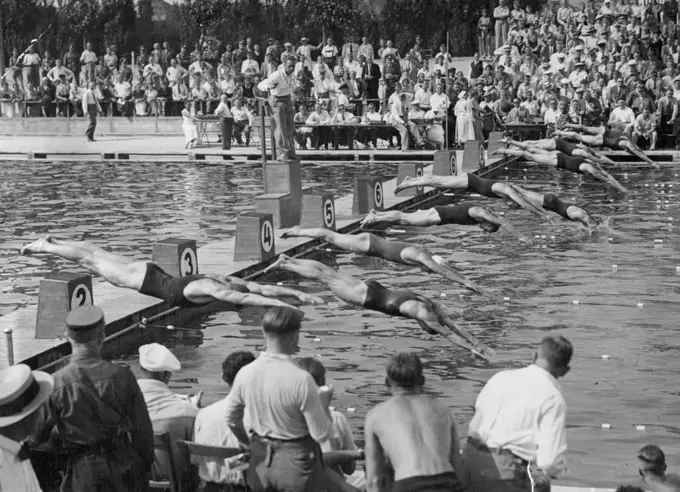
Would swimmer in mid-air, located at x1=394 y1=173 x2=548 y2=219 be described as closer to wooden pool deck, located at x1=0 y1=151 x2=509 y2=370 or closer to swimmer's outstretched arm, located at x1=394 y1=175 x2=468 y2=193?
swimmer's outstretched arm, located at x1=394 y1=175 x2=468 y2=193

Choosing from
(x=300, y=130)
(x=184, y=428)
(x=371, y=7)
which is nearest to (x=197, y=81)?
(x=300, y=130)

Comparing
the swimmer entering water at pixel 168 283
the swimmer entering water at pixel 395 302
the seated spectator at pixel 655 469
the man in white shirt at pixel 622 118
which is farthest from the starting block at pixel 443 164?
the seated spectator at pixel 655 469

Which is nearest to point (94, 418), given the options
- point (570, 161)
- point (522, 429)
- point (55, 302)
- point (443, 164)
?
point (522, 429)

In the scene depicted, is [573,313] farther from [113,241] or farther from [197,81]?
[197,81]

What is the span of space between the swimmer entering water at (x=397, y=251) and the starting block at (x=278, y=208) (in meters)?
3.42

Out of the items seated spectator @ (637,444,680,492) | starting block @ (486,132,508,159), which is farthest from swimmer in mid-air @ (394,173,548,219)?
seated spectator @ (637,444,680,492)

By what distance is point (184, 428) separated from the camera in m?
6.91

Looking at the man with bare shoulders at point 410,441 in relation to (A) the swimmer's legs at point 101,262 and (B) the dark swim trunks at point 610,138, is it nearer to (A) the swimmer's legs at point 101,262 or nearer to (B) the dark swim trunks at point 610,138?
(A) the swimmer's legs at point 101,262

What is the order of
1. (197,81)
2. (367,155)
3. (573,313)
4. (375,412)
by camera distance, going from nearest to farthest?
(375,412), (573,313), (367,155), (197,81)

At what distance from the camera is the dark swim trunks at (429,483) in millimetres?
5461

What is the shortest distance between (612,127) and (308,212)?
467 inches

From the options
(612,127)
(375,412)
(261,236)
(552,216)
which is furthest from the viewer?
(612,127)

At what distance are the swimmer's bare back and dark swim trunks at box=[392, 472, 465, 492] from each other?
0.02 metres

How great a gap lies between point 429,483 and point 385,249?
810cm
